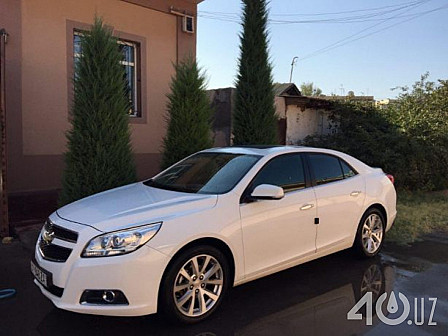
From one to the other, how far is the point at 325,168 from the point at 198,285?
223cm

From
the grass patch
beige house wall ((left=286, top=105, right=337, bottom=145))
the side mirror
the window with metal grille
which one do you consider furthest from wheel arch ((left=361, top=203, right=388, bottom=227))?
beige house wall ((left=286, top=105, right=337, bottom=145))

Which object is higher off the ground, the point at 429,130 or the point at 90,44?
the point at 90,44

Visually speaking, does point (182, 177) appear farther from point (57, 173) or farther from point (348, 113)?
point (348, 113)

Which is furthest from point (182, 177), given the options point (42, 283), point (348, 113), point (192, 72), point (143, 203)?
point (348, 113)

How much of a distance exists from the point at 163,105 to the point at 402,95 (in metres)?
7.70

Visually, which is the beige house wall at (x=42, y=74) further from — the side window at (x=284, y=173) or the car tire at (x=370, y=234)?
the car tire at (x=370, y=234)

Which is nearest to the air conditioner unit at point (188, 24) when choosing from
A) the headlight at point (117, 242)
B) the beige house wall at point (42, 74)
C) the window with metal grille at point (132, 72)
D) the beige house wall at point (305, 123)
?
the beige house wall at point (42, 74)

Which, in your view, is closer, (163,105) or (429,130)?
(163,105)

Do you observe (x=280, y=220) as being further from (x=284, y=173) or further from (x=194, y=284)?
(x=194, y=284)

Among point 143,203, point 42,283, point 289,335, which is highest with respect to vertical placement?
point 143,203

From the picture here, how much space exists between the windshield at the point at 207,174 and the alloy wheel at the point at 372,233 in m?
1.89

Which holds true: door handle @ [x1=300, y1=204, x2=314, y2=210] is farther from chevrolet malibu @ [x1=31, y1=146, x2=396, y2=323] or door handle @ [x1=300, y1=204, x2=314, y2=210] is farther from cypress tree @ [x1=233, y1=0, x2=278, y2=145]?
cypress tree @ [x1=233, y1=0, x2=278, y2=145]

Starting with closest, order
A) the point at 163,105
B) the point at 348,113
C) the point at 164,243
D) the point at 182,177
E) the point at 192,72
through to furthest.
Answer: the point at 164,243 → the point at 182,177 → the point at 192,72 → the point at 163,105 → the point at 348,113

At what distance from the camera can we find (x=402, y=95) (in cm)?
1295
